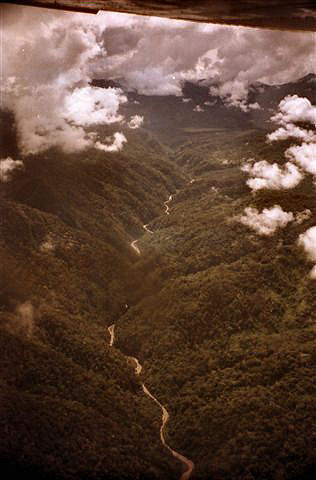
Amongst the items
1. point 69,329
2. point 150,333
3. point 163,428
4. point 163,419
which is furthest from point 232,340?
point 69,329

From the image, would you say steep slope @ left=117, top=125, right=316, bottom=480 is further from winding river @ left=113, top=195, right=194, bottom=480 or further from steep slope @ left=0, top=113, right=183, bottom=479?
steep slope @ left=0, top=113, right=183, bottom=479

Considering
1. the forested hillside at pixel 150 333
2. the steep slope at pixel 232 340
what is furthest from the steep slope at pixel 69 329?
the steep slope at pixel 232 340

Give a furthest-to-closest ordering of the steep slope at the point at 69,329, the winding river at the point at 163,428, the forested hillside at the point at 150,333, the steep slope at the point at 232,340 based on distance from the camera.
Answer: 1. the steep slope at the point at 232,340
2. the winding river at the point at 163,428
3. the forested hillside at the point at 150,333
4. the steep slope at the point at 69,329

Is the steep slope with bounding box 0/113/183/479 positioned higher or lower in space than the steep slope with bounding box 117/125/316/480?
lower

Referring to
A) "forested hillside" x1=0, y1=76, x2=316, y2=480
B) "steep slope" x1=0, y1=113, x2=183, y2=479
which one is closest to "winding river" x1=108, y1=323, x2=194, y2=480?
"forested hillside" x1=0, y1=76, x2=316, y2=480

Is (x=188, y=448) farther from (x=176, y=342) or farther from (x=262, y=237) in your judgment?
(x=262, y=237)

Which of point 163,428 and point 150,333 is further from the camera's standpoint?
point 150,333

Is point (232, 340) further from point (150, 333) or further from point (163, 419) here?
point (163, 419)

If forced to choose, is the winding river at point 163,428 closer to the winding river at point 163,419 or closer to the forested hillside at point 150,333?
the winding river at point 163,419

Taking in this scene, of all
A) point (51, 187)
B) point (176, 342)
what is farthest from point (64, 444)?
point (51, 187)
